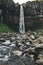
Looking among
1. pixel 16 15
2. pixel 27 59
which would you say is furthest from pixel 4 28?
pixel 27 59

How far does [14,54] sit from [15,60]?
8.52 feet

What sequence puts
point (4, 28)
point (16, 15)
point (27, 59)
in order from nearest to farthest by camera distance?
1. point (27, 59)
2. point (4, 28)
3. point (16, 15)

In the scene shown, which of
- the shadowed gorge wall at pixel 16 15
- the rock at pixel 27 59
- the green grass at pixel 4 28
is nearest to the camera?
the rock at pixel 27 59

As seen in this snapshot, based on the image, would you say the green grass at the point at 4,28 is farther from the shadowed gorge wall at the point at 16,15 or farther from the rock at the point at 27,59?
the rock at the point at 27,59

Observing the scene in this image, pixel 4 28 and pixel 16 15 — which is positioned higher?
pixel 16 15

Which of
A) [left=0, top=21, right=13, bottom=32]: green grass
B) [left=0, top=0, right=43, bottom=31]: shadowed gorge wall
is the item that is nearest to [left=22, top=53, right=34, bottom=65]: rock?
[left=0, top=21, right=13, bottom=32]: green grass

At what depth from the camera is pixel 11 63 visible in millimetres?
22562

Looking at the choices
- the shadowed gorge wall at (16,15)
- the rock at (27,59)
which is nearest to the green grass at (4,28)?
the shadowed gorge wall at (16,15)

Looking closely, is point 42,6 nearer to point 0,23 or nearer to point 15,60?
point 0,23

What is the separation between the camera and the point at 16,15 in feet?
220

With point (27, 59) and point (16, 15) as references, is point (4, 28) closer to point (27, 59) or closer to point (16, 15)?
point (16, 15)

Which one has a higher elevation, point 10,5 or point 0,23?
point 10,5

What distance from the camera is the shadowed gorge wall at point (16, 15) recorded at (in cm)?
6612

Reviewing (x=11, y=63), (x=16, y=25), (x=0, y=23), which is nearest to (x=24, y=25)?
(x=16, y=25)
